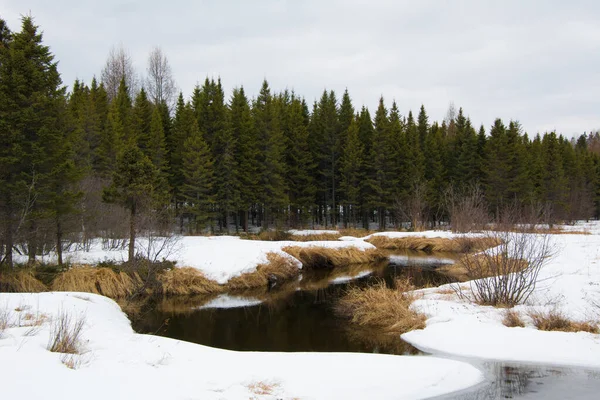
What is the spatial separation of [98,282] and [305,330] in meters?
7.74

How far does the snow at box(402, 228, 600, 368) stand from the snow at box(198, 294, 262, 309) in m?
6.11

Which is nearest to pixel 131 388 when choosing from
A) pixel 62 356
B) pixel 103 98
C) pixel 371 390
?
pixel 62 356

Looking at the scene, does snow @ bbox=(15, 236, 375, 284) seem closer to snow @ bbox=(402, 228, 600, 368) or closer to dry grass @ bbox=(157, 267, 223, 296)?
dry grass @ bbox=(157, 267, 223, 296)

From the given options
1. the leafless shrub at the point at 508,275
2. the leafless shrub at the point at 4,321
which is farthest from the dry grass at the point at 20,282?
the leafless shrub at the point at 508,275

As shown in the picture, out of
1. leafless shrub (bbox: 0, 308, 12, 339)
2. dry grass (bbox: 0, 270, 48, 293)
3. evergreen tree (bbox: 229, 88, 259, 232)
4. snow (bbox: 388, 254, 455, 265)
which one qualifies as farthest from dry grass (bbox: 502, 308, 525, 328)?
evergreen tree (bbox: 229, 88, 259, 232)

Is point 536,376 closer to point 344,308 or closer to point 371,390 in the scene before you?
point 371,390

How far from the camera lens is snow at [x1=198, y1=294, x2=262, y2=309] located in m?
15.8

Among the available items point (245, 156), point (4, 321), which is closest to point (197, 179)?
point (245, 156)

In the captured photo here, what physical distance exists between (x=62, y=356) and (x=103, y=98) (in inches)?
1483

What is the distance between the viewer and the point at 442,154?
51875 mm

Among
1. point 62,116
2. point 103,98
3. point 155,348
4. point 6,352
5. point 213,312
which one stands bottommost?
point 213,312

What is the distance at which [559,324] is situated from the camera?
10031 mm

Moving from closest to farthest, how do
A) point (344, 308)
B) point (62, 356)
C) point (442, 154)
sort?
point (62, 356) → point (344, 308) → point (442, 154)

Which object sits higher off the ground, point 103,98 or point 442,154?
point 103,98
